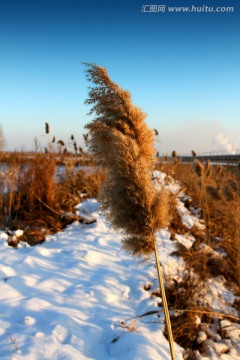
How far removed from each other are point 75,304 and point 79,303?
5 centimetres

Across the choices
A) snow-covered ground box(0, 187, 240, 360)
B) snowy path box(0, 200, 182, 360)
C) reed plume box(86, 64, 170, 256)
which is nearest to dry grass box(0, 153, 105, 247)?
snow-covered ground box(0, 187, 240, 360)

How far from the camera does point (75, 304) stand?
3506mm

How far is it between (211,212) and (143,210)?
6.95 meters

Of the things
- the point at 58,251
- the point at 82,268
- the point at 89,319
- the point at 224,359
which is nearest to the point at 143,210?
the point at 89,319

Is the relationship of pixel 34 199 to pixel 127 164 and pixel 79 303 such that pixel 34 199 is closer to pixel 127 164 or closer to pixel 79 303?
pixel 79 303

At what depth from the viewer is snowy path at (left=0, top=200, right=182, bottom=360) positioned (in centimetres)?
279

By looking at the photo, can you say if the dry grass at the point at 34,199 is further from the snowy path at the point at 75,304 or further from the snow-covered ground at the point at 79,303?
the snowy path at the point at 75,304

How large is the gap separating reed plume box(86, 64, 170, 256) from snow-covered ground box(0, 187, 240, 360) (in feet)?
1.86

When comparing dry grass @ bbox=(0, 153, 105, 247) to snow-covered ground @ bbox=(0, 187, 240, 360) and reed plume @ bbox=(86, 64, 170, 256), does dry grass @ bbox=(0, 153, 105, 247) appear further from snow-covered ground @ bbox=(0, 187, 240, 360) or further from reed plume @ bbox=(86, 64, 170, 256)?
reed plume @ bbox=(86, 64, 170, 256)

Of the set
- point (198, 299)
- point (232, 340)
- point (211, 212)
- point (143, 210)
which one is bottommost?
point (232, 340)

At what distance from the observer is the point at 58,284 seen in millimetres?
4023

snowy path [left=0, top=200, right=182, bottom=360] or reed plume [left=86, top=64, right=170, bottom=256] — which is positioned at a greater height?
reed plume [left=86, top=64, right=170, bottom=256]

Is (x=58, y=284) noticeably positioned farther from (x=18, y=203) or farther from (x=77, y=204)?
(x=77, y=204)

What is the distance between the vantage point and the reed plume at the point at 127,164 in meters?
1.50
